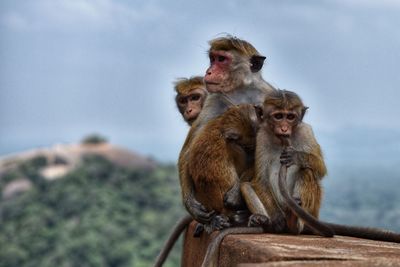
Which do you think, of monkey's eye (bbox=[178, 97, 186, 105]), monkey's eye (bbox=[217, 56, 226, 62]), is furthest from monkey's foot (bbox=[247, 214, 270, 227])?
monkey's eye (bbox=[178, 97, 186, 105])

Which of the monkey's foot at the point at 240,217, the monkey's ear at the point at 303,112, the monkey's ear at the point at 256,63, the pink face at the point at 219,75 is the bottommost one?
→ the monkey's foot at the point at 240,217

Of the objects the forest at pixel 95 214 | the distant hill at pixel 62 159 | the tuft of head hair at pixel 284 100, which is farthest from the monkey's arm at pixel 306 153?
the distant hill at pixel 62 159

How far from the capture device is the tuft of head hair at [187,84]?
200 inches

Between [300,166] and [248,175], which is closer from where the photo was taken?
[300,166]

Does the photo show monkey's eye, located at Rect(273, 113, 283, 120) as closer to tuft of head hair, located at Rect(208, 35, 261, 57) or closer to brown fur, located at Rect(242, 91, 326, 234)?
brown fur, located at Rect(242, 91, 326, 234)

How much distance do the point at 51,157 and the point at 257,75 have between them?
42.3 meters

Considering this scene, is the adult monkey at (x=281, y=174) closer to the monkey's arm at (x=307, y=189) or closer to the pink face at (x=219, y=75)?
the monkey's arm at (x=307, y=189)

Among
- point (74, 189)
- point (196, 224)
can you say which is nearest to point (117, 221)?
point (74, 189)

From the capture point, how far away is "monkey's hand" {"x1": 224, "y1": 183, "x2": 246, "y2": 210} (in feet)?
14.3

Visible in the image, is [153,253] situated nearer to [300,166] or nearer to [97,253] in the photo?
[97,253]

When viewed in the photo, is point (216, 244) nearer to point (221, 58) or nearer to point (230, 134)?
point (230, 134)

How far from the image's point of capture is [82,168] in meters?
43.2

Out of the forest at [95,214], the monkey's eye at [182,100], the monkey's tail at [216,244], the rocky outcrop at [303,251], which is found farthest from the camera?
the forest at [95,214]

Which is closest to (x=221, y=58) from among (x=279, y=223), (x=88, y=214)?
(x=279, y=223)
